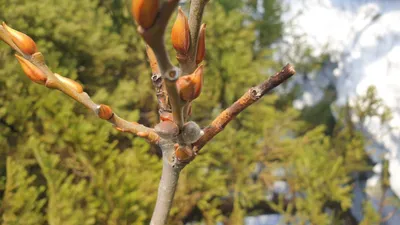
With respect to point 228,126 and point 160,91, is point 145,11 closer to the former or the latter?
point 160,91

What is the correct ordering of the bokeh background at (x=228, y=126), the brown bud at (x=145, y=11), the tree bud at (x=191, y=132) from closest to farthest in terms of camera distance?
the brown bud at (x=145, y=11) < the tree bud at (x=191, y=132) < the bokeh background at (x=228, y=126)

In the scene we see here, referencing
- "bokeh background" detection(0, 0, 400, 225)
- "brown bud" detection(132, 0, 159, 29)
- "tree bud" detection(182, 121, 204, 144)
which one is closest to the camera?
"brown bud" detection(132, 0, 159, 29)

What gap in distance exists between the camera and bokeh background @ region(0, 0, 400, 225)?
925 millimetres

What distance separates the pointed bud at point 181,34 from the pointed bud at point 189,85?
1.1 inches

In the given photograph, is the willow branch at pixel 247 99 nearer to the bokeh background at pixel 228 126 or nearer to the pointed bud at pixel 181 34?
the pointed bud at pixel 181 34

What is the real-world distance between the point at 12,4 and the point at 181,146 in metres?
0.97

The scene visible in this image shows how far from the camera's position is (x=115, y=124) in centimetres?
27

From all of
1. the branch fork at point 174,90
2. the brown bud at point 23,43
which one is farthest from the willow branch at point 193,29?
the brown bud at point 23,43

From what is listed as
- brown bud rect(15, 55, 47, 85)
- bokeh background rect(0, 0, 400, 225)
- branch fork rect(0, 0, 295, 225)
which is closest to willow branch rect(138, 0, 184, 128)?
branch fork rect(0, 0, 295, 225)

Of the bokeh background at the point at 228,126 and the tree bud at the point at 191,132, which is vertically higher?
the bokeh background at the point at 228,126

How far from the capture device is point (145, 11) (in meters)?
0.15

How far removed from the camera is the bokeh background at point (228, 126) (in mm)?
925

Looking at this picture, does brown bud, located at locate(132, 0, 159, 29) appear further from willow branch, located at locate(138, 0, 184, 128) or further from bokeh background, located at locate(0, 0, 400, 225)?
bokeh background, located at locate(0, 0, 400, 225)

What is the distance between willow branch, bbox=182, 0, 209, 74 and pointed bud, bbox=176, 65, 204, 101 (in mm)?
30
